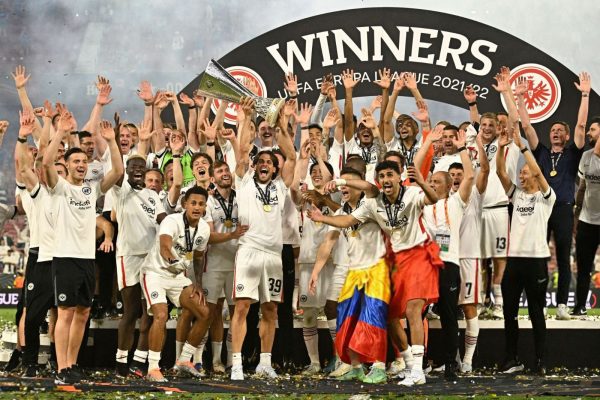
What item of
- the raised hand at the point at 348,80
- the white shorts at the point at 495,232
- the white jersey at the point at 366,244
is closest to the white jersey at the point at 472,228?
the white shorts at the point at 495,232

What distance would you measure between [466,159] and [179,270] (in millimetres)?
2497

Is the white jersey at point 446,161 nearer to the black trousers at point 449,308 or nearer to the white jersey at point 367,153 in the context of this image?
the white jersey at point 367,153

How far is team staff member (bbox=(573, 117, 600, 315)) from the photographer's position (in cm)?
1052

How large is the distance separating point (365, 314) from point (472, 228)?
1.42 m

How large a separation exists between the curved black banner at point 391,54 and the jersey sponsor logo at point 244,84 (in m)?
0.01

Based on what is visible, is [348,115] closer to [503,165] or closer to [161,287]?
[503,165]

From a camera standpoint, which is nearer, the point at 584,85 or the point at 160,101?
the point at 584,85

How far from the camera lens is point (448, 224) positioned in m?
9.57

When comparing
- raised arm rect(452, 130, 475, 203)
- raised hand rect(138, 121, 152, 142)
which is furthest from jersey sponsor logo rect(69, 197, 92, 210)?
raised arm rect(452, 130, 475, 203)

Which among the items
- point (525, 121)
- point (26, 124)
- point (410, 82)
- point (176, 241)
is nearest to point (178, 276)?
point (176, 241)

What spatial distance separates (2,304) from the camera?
15.7 m

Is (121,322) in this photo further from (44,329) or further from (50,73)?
(50,73)

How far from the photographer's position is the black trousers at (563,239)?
10391mm

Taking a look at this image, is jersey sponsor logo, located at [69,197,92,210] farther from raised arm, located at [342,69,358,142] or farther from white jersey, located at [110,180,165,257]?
raised arm, located at [342,69,358,142]
